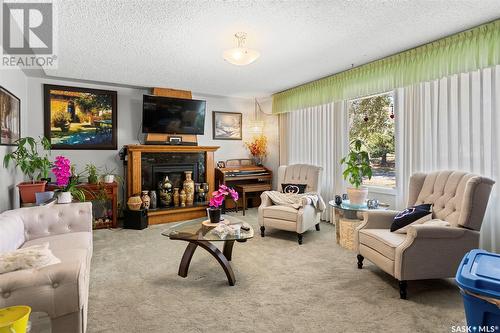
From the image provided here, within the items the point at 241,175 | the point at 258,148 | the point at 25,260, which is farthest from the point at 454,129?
the point at 25,260

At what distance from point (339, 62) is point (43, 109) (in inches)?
182

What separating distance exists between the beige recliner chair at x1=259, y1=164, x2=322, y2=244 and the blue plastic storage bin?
2257 millimetres

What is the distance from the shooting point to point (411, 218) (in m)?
2.58

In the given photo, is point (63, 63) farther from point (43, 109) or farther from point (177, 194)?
point (177, 194)

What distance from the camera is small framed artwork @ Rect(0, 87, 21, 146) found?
3.04 meters

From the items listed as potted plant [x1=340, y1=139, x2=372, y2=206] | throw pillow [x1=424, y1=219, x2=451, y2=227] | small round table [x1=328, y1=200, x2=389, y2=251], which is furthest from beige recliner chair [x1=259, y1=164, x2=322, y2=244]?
throw pillow [x1=424, y1=219, x2=451, y2=227]

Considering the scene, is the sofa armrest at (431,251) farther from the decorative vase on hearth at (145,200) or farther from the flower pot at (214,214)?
the decorative vase on hearth at (145,200)

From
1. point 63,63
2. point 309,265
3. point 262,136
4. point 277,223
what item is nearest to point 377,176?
point 277,223

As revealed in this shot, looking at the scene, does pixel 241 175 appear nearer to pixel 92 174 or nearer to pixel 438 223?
pixel 92 174

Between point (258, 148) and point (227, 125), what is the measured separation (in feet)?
2.79

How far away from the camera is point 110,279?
2598 millimetres

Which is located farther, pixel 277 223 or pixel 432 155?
pixel 277 223

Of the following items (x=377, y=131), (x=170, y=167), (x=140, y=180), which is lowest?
(x=140, y=180)

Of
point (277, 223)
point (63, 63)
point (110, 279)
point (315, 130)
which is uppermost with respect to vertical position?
point (63, 63)
